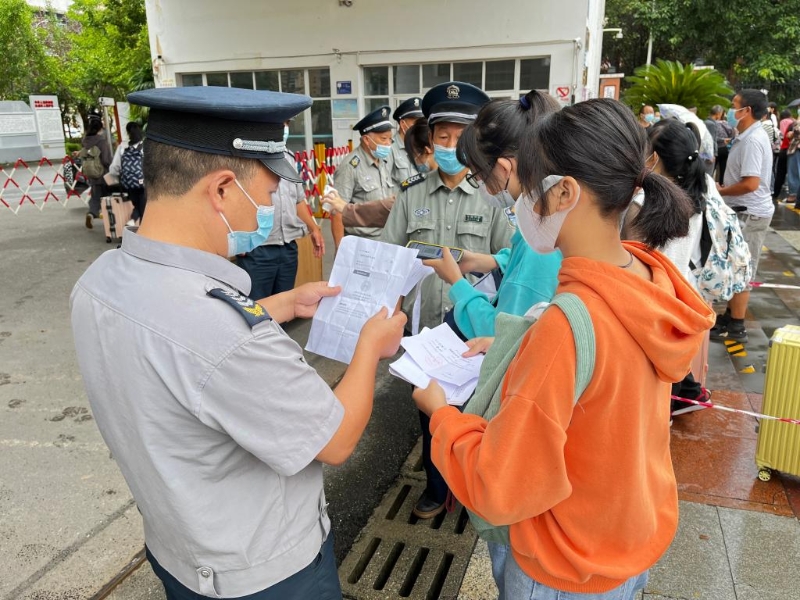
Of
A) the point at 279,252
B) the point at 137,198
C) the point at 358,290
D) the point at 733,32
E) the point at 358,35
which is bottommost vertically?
the point at 137,198

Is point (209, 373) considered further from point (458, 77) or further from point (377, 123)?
point (458, 77)

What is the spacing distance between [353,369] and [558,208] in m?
0.60

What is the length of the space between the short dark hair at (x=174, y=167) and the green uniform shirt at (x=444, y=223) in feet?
5.78

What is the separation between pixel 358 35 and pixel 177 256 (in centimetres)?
1379

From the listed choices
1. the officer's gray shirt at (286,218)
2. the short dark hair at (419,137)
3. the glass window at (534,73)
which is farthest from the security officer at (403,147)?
the glass window at (534,73)

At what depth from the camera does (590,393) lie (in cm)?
112

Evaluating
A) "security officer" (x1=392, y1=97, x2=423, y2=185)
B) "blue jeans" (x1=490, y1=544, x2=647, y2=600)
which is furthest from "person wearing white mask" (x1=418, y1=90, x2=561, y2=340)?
"security officer" (x1=392, y1=97, x2=423, y2=185)

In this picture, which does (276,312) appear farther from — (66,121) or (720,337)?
(66,121)

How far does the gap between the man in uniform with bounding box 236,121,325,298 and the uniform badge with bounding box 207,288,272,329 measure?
311 cm

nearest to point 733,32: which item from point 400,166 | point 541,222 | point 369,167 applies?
point 400,166

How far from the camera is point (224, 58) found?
48.5 ft

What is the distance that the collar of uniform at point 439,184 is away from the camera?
2.89 meters

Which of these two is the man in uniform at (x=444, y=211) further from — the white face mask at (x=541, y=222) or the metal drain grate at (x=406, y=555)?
the white face mask at (x=541, y=222)

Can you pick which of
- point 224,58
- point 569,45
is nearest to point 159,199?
point 569,45
